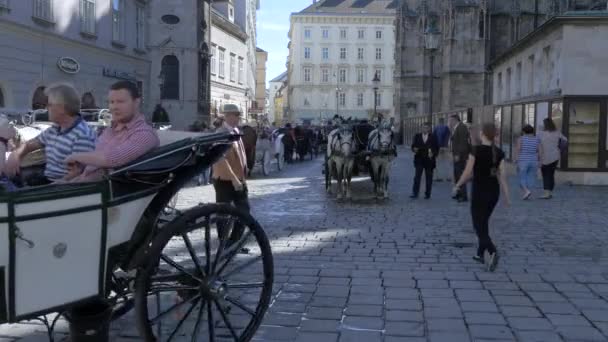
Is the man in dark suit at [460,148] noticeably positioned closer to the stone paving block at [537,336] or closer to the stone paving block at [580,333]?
the stone paving block at [580,333]

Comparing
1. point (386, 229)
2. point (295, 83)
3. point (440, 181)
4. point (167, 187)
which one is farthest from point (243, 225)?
point (295, 83)

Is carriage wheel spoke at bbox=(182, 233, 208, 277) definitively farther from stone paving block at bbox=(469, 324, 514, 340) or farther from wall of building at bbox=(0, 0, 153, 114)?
wall of building at bbox=(0, 0, 153, 114)

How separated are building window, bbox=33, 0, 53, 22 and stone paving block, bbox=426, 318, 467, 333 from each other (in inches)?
868

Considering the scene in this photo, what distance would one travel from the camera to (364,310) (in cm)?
576

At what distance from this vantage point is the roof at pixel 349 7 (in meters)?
109

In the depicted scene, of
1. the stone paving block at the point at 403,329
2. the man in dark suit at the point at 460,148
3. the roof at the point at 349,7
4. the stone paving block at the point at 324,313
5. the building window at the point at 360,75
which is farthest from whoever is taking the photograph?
the building window at the point at 360,75

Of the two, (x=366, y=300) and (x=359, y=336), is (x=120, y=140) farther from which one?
(x=366, y=300)

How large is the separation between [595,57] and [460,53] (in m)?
27.2

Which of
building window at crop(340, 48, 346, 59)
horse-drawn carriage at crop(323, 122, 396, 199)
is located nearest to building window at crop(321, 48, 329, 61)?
building window at crop(340, 48, 346, 59)

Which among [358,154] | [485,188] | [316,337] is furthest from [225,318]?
[358,154]

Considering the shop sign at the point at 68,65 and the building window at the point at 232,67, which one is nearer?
the shop sign at the point at 68,65

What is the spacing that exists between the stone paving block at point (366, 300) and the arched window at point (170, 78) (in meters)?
33.3

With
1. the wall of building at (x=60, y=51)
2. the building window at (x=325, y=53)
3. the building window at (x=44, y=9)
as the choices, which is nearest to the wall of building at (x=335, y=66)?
the building window at (x=325, y=53)

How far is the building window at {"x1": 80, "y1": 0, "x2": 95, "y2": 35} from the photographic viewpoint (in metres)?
27.6
